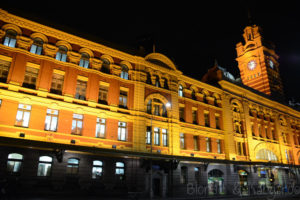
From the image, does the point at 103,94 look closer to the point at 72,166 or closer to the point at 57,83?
the point at 57,83

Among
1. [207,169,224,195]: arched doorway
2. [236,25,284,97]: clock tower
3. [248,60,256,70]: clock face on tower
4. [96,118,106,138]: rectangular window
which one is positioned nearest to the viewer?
[96,118,106,138]: rectangular window

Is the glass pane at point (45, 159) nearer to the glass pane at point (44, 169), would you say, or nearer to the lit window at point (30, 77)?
the glass pane at point (44, 169)

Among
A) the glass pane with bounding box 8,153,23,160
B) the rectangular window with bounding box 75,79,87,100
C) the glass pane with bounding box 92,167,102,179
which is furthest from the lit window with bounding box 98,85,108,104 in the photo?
the glass pane with bounding box 8,153,23,160

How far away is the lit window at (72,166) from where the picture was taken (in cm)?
2058

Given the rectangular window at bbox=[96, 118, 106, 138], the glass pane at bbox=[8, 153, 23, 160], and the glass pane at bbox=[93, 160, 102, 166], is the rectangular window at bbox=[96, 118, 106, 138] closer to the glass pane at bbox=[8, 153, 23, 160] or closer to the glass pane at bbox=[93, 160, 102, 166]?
the glass pane at bbox=[93, 160, 102, 166]

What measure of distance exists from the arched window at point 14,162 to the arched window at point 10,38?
32.0 feet

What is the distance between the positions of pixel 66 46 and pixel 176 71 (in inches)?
573

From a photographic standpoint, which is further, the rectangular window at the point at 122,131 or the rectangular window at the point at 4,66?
the rectangular window at the point at 122,131

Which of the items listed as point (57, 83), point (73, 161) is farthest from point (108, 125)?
point (57, 83)

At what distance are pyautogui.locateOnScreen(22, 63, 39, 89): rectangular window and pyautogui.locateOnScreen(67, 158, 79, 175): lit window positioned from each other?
24.7ft

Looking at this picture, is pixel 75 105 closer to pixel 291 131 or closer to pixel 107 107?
pixel 107 107

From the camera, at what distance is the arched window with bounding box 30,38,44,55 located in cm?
2186

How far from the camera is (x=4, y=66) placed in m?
20.3

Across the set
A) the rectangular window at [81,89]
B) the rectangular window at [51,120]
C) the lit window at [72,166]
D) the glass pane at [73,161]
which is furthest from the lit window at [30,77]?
the lit window at [72,166]
